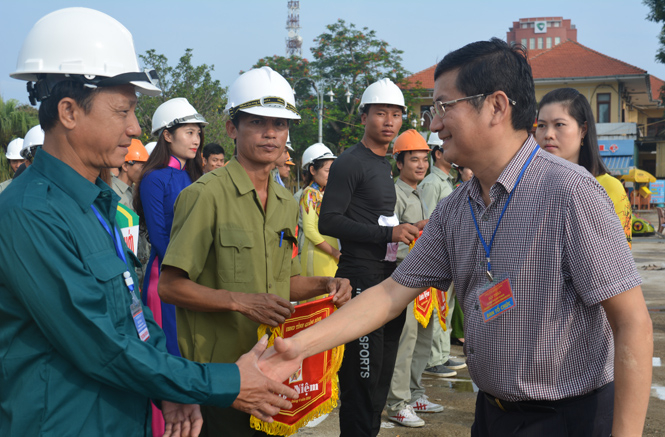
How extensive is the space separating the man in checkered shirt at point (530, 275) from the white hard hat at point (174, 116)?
12.0 ft

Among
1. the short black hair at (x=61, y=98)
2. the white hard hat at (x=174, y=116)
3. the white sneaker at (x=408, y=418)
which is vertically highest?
the white hard hat at (x=174, y=116)

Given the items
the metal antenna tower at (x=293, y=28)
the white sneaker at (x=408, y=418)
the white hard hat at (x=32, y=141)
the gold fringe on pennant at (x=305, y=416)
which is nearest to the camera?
the gold fringe on pennant at (x=305, y=416)

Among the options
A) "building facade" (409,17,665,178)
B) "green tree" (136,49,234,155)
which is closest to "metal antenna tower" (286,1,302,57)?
"building facade" (409,17,665,178)

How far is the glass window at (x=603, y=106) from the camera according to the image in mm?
44250

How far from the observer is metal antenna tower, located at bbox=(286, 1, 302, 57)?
124000 mm

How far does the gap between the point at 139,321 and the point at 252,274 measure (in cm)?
88

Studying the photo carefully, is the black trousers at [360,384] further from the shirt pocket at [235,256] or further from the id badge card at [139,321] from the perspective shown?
the id badge card at [139,321]

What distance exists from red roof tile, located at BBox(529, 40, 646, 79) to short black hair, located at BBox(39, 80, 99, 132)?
45.7m

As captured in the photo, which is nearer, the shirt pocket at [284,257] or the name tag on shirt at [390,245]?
the shirt pocket at [284,257]

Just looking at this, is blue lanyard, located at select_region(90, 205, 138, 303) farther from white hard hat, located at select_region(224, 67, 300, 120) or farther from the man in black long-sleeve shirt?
the man in black long-sleeve shirt

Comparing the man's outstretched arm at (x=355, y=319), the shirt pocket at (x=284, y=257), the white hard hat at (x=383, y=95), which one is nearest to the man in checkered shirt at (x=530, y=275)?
the man's outstretched arm at (x=355, y=319)

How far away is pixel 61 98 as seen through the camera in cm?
209

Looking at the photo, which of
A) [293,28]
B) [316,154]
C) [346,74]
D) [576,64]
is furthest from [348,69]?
[293,28]

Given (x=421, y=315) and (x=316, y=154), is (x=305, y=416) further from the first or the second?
(x=316, y=154)
